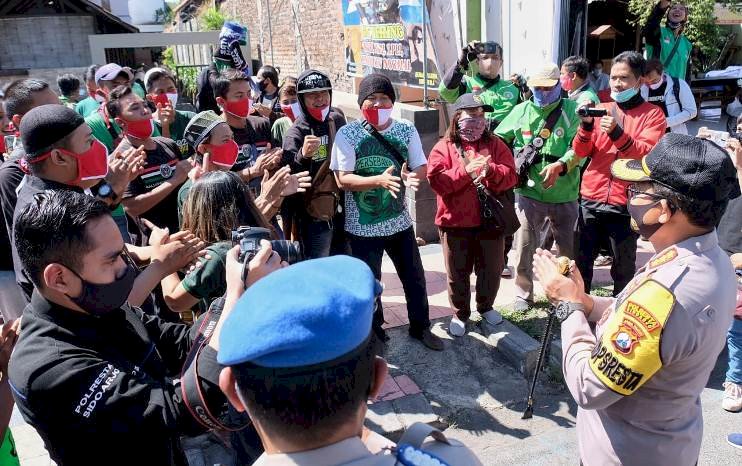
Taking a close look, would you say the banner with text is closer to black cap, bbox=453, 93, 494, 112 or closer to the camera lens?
black cap, bbox=453, 93, 494, 112

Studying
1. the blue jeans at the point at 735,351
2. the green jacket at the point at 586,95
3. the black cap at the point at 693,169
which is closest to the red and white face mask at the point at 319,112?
the green jacket at the point at 586,95

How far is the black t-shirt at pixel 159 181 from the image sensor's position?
12.8 feet

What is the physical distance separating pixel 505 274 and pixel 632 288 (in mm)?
3677

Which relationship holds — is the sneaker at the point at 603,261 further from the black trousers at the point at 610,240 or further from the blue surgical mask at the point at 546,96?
the blue surgical mask at the point at 546,96

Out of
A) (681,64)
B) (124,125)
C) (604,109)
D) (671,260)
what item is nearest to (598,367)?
(671,260)

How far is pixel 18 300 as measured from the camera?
346cm

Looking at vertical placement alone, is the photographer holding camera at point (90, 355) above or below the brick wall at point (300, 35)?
below

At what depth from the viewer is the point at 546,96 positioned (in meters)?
4.56

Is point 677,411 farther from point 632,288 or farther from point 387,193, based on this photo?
point 387,193

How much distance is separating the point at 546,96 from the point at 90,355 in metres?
3.85

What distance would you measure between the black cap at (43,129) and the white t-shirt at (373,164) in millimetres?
1788

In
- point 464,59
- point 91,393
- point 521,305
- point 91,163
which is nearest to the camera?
point 91,393

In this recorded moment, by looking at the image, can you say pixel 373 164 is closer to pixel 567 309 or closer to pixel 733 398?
pixel 567 309

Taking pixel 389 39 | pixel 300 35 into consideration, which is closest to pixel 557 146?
pixel 389 39
